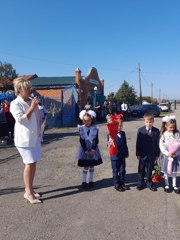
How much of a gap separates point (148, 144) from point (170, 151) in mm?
404

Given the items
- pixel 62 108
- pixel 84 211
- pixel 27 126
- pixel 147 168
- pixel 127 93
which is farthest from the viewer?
pixel 127 93

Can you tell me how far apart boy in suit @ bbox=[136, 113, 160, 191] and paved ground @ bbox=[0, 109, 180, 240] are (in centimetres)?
27

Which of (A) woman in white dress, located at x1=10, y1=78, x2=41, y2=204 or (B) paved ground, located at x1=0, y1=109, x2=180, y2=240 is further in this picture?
(A) woman in white dress, located at x1=10, y1=78, x2=41, y2=204

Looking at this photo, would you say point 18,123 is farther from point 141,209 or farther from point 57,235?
point 141,209

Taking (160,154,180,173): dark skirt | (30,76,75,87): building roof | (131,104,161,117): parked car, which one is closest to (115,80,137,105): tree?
(131,104,161,117): parked car

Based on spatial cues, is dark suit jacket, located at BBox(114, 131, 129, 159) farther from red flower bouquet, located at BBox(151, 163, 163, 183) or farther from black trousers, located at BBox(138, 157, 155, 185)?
red flower bouquet, located at BBox(151, 163, 163, 183)

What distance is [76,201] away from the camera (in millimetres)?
4957

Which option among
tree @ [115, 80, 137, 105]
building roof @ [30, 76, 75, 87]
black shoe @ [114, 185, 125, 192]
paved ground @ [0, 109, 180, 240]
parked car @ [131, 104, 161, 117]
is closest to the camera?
paved ground @ [0, 109, 180, 240]

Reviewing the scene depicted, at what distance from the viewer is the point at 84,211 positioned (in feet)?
14.8

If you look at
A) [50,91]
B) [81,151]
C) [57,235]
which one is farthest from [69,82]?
[57,235]

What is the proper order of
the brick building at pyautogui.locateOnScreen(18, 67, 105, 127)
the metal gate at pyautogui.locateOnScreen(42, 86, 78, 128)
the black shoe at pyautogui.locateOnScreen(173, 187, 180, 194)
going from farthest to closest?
the brick building at pyautogui.locateOnScreen(18, 67, 105, 127) → the metal gate at pyautogui.locateOnScreen(42, 86, 78, 128) → the black shoe at pyautogui.locateOnScreen(173, 187, 180, 194)

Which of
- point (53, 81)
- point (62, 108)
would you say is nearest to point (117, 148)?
point (62, 108)

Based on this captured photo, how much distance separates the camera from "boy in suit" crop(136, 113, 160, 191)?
5586mm

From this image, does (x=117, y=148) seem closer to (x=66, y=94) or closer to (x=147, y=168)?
(x=147, y=168)
